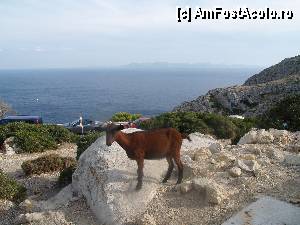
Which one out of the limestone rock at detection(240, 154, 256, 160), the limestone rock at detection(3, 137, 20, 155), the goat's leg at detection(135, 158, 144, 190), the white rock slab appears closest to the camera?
the white rock slab

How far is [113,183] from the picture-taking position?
1239 cm

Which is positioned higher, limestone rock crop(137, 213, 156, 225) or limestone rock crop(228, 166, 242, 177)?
limestone rock crop(228, 166, 242, 177)

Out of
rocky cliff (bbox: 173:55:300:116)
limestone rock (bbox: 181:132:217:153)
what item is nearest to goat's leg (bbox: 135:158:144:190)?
limestone rock (bbox: 181:132:217:153)

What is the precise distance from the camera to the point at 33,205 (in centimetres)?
1423

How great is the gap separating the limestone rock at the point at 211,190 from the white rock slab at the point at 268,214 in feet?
2.67

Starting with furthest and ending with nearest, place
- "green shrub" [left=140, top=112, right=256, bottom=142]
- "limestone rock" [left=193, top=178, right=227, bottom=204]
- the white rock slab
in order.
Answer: "green shrub" [left=140, top=112, right=256, bottom=142] → "limestone rock" [left=193, top=178, right=227, bottom=204] → the white rock slab

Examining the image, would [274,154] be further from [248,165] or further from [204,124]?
[204,124]

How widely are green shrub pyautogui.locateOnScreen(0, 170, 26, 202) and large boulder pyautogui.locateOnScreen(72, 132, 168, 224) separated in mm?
2380

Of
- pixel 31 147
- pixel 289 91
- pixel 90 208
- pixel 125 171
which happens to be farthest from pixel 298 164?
pixel 289 91

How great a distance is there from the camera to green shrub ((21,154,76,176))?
61.8ft

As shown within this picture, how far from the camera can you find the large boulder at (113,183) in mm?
11648

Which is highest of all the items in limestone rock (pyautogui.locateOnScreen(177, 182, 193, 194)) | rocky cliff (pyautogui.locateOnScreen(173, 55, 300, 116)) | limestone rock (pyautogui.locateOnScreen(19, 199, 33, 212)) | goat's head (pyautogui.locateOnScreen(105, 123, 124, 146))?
goat's head (pyautogui.locateOnScreen(105, 123, 124, 146))

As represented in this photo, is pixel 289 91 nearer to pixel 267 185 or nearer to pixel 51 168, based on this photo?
pixel 51 168

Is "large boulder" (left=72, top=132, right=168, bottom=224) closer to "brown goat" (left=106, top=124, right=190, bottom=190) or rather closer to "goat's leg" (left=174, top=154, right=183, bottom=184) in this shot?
"brown goat" (left=106, top=124, right=190, bottom=190)
